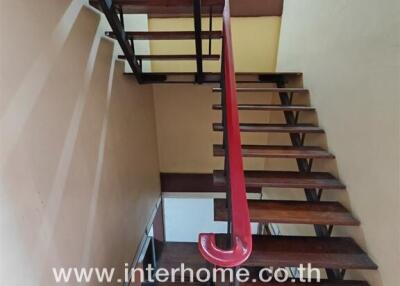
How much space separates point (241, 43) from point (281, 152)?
215cm

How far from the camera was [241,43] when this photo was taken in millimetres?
3791

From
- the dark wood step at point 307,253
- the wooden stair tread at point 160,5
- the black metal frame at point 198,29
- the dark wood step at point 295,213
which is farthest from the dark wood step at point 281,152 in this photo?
the wooden stair tread at point 160,5

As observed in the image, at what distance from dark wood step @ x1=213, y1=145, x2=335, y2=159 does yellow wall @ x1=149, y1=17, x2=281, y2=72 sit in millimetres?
1895

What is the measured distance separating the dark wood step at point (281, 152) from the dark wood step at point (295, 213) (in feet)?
1.18

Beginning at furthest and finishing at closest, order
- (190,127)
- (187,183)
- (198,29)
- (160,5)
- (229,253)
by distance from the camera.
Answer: (187,183) < (190,127) < (198,29) < (160,5) < (229,253)

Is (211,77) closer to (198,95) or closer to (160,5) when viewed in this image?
(198,95)

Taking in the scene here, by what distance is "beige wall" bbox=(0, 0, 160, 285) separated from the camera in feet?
3.43

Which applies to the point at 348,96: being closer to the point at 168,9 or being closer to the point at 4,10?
the point at 168,9

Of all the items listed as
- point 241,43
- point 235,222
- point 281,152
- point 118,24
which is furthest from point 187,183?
point 235,222

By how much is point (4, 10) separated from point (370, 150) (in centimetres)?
184

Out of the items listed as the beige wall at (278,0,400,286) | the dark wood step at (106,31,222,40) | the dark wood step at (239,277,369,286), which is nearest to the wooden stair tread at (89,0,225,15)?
the dark wood step at (106,31,222,40)

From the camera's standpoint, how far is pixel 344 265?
151 centimetres

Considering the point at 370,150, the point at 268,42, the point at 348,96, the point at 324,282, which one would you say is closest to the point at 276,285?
the point at 324,282

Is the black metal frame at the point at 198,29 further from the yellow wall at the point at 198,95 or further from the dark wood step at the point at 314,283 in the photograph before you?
the dark wood step at the point at 314,283
